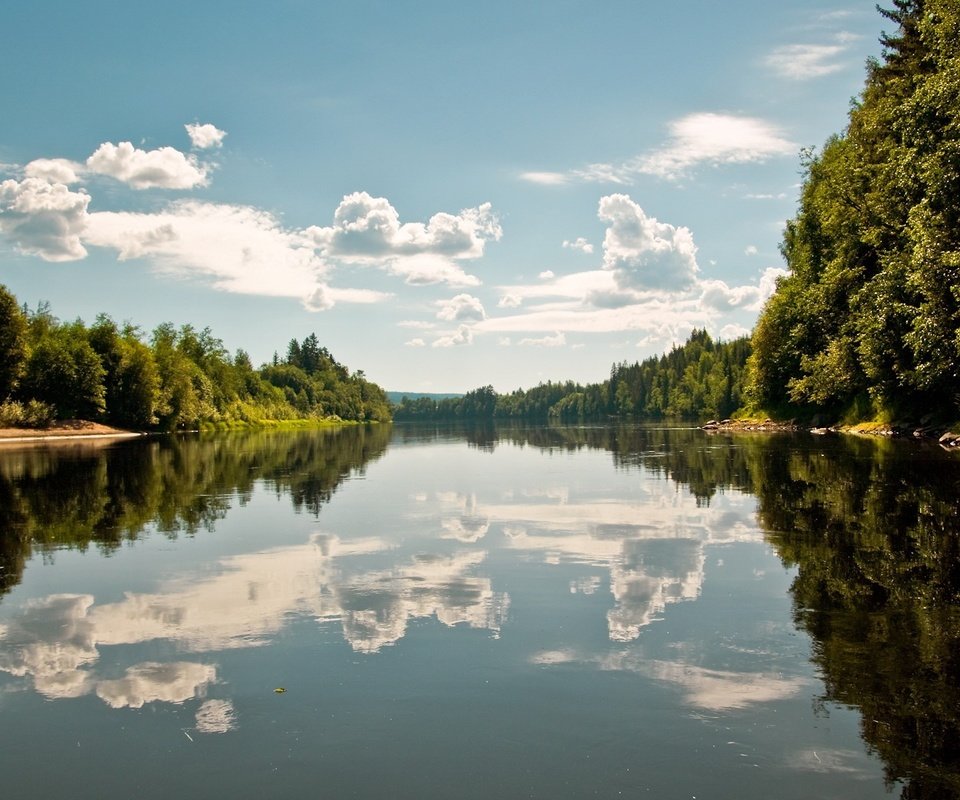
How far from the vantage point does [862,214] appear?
177 feet

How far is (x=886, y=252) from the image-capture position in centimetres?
4912

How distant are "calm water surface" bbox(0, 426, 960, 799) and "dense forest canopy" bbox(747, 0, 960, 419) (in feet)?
74.1

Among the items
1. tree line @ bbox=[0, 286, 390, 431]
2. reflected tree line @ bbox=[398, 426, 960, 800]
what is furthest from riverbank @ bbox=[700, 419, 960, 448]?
tree line @ bbox=[0, 286, 390, 431]

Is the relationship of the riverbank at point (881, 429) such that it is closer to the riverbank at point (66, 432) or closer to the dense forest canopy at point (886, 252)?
the dense forest canopy at point (886, 252)

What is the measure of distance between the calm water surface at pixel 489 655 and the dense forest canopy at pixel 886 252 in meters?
22.6

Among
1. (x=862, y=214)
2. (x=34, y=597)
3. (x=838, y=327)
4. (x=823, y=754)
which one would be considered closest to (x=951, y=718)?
(x=823, y=754)

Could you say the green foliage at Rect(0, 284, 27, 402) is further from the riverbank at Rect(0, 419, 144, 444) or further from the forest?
the riverbank at Rect(0, 419, 144, 444)

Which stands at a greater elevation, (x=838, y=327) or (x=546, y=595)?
(x=838, y=327)

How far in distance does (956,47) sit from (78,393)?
9752 centimetres

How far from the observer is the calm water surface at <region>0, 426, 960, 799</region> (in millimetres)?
6398

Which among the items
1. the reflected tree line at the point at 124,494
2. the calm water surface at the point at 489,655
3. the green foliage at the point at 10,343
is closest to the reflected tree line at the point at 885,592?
the calm water surface at the point at 489,655

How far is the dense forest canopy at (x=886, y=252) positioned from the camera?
3800 cm

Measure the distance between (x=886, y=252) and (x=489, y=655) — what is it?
50.0 meters

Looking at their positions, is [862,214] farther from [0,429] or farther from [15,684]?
[0,429]
